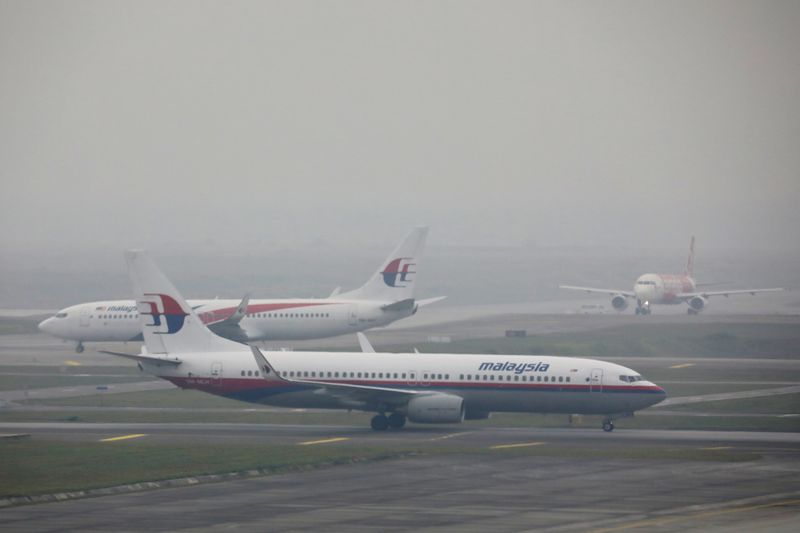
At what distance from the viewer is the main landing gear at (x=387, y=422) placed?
57375 millimetres

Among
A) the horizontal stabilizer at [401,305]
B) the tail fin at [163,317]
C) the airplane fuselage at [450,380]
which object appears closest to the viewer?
the airplane fuselage at [450,380]

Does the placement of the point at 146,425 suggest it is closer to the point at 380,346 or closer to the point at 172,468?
the point at 172,468

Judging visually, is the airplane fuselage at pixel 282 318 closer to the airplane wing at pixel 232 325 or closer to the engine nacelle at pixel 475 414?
the airplane wing at pixel 232 325

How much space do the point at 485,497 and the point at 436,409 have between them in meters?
17.2

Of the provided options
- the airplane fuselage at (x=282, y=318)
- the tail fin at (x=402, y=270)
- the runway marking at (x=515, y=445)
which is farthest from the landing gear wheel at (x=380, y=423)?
the tail fin at (x=402, y=270)

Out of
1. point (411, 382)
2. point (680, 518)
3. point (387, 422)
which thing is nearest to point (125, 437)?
point (387, 422)

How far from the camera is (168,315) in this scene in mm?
59750

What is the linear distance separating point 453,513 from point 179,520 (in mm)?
7693

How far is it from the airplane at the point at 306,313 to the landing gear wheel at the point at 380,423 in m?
33.4

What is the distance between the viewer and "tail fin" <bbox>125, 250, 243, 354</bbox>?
59594 mm

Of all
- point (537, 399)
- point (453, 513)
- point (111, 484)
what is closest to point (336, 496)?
point (453, 513)

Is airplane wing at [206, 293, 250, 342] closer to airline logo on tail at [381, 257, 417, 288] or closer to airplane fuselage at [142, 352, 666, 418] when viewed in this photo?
airline logo on tail at [381, 257, 417, 288]

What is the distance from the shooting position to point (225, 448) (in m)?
50.2

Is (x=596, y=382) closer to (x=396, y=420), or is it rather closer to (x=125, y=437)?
(x=396, y=420)
